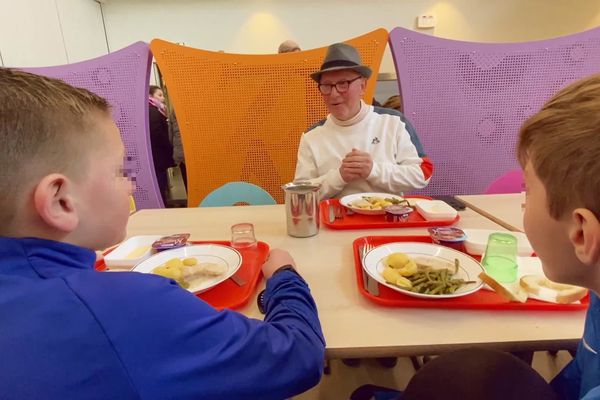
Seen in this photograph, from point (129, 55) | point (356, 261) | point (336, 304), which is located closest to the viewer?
point (336, 304)

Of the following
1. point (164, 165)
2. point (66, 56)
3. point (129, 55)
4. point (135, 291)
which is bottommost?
point (164, 165)

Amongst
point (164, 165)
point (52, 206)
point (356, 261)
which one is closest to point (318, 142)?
point (356, 261)

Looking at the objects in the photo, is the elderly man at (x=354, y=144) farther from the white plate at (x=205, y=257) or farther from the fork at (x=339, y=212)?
the white plate at (x=205, y=257)

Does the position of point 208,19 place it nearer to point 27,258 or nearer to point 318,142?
point 318,142

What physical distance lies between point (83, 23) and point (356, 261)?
16.3 feet

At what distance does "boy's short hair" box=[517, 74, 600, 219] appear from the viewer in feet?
1.49

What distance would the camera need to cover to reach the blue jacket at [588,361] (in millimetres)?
583

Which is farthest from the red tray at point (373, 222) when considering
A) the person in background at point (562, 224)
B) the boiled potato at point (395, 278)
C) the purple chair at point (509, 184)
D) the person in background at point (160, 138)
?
the person in background at point (160, 138)

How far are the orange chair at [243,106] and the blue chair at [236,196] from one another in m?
0.66

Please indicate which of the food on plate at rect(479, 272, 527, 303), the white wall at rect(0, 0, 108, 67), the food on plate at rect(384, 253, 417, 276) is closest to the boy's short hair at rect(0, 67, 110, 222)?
the food on plate at rect(384, 253, 417, 276)

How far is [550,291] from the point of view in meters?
0.71

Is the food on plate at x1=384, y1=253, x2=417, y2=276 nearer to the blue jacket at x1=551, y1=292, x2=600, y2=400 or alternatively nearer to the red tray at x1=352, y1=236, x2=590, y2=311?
the red tray at x1=352, y1=236, x2=590, y2=311

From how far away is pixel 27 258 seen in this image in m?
0.45

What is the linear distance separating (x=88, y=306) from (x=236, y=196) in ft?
4.24
